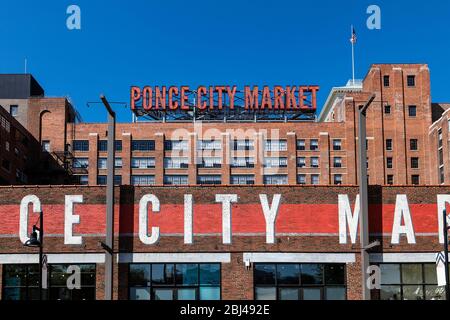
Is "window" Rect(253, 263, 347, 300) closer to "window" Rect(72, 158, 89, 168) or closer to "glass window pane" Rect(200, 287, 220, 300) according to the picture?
"glass window pane" Rect(200, 287, 220, 300)

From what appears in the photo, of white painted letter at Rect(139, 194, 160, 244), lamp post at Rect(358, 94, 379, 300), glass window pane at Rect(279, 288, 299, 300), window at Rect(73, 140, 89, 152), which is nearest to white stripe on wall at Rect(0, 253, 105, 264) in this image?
white painted letter at Rect(139, 194, 160, 244)

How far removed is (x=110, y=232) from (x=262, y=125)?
77.0 metres

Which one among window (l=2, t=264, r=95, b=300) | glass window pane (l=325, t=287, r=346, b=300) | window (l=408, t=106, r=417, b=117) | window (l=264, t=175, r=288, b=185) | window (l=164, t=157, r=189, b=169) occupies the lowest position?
glass window pane (l=325, t=287, r=346, b=300)

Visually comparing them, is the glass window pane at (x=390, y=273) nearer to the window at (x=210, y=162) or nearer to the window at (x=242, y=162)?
the window at (x=242, y=162)

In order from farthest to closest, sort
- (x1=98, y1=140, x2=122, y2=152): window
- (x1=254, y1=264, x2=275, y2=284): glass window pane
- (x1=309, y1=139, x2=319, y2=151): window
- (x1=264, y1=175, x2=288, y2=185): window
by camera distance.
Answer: (x1=309, y1=139, x2=319, y2=151): window → (x1=98, y1=140, x2=122, y2=152): window → (x1=264, y1=175, x2=288, y2=185): window → (x1=254, y1=264, x2=275, y2=284): glass window pane

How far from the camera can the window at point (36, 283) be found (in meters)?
31.2

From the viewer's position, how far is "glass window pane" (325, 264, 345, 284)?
31.5 metres

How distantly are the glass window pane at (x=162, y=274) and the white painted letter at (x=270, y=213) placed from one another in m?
4.89

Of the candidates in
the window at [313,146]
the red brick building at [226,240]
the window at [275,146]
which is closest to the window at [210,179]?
the window at [275,146]

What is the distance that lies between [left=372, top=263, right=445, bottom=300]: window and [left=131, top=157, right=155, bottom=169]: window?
77.3 metres

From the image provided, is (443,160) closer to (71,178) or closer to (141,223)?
(71,178)

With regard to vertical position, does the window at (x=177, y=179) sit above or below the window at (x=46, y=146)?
below
